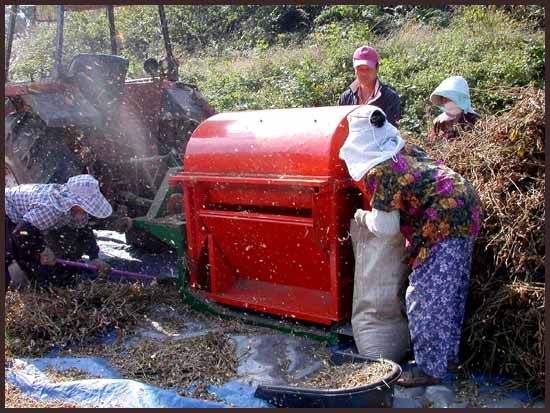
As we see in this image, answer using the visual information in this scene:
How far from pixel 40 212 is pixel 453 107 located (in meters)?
3.28

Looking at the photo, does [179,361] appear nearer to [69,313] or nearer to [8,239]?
[69,313]

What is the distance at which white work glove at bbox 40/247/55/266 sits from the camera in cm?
459

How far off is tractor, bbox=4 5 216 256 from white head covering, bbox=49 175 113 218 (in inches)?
13.2

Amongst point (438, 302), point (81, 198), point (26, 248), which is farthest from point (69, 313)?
point (438, 302)

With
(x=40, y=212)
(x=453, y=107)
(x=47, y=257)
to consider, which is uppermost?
(x=453, y=107)

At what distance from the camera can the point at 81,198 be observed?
4562 mm

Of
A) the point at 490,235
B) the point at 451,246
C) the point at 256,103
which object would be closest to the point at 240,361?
the point at 451,246

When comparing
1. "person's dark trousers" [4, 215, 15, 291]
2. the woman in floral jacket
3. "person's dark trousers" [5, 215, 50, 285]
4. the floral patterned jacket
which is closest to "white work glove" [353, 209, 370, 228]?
the woman in floral jacket

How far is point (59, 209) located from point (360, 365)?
8.58ft

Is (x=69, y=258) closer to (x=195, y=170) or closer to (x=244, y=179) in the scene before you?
(x=195, y=170)

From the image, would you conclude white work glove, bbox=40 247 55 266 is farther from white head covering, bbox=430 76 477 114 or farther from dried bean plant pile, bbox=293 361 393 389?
white head covering, bbox=430 76 477 114

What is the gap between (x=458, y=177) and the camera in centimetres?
324

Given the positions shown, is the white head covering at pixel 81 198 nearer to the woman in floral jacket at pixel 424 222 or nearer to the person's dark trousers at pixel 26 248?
the person's dark trousers at pixel 26 248

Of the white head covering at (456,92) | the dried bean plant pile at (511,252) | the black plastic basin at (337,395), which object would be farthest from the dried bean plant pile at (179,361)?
the white head covering at (456,92)
